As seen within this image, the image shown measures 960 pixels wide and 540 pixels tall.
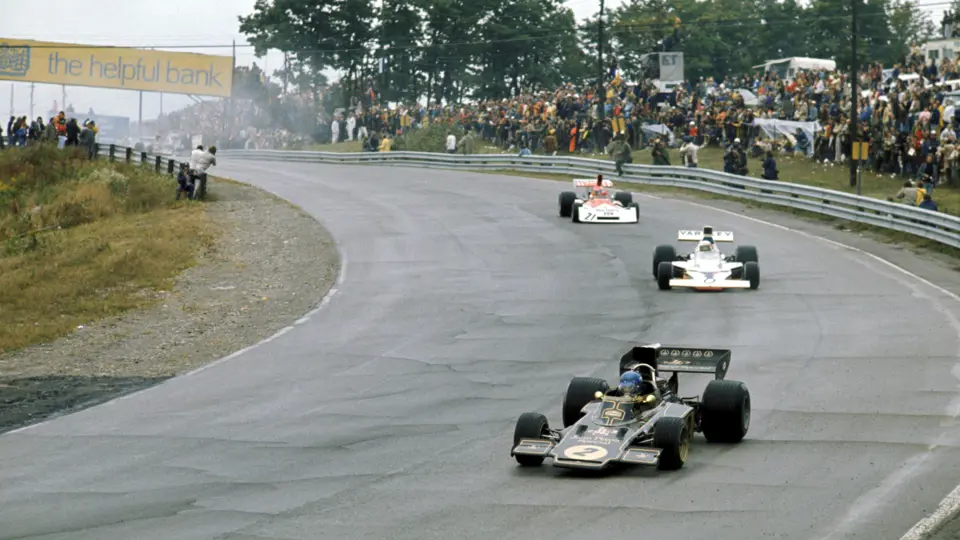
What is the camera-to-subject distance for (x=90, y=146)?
169 ft

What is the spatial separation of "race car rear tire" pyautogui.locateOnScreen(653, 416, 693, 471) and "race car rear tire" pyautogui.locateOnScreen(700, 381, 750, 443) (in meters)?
1.11

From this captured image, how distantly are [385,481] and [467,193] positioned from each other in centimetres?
3313

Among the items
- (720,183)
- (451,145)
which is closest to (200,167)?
(720,183)

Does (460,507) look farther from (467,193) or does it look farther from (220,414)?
(467,193)

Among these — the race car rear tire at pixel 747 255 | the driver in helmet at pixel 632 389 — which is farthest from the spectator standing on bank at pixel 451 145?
the driver in helmet at pixel 632 389

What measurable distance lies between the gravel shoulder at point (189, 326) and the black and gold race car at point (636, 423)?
6862mm

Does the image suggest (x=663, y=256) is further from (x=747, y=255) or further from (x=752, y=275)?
(x=752, y=275)

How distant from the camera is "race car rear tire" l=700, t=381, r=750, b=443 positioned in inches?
507

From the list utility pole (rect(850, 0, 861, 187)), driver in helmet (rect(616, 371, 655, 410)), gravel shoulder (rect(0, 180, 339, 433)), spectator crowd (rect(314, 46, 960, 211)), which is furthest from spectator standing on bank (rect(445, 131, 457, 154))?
driver in helmet (rect(616, 371, 655, 410))

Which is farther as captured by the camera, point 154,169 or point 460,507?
point 154,169

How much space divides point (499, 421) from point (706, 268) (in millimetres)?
10997

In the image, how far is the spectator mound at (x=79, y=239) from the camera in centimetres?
2584

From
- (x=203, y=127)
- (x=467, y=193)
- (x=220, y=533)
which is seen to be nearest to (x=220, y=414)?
(x=220, y=533)

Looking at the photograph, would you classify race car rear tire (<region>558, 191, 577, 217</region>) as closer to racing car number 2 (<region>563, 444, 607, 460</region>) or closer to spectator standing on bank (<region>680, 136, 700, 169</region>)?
spectator standing on bank (<region>680, 136, 700, 169</region>)
